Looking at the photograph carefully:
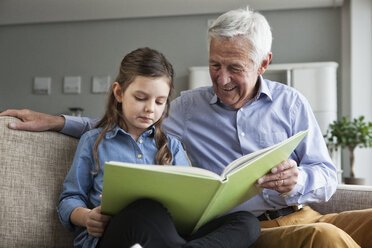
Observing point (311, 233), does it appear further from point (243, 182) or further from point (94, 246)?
point (94, 246)

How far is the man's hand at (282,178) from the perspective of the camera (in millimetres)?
1254

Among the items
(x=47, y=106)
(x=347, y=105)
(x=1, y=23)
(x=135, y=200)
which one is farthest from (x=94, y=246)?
(x=1, y=23)

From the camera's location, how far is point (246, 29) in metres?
1.71

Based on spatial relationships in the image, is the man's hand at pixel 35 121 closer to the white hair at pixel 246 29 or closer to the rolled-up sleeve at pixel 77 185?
the rolled-up sleeve at pixel 77 185

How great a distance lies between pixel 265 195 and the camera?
158 cm

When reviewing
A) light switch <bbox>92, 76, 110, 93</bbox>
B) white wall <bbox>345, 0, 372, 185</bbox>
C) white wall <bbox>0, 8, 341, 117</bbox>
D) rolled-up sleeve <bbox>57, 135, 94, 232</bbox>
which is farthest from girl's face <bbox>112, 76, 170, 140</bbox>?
light switch <bbox>92, 76, 110, 93</bbox>

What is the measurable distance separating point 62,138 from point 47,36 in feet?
19.3

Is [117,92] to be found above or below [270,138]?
above

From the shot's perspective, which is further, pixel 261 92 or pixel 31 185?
pixel 261 92

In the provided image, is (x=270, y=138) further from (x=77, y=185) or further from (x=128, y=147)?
(x=77, y=185)

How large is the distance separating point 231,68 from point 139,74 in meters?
0.43

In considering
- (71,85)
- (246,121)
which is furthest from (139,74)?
(71,85)

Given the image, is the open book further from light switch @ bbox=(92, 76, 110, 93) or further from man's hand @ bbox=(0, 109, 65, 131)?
light switch @ bbox=(92, 76, 110, 93)

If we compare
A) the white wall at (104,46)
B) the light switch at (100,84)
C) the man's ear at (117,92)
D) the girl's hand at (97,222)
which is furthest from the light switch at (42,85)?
the girl's hand at (97,222)
